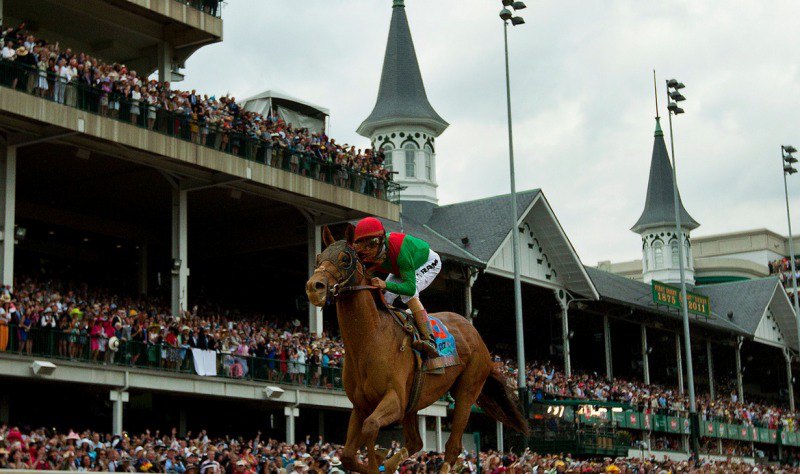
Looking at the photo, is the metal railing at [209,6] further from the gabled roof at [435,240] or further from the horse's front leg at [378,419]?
the horse's front leg at [378,419]

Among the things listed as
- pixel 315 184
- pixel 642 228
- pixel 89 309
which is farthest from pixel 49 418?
pixel 642 228

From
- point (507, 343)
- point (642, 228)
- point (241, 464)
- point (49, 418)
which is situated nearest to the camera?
point (241, 464)

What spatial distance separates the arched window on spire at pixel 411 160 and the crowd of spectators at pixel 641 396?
36.6ft

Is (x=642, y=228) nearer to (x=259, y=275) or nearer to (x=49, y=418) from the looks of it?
(x=259, y=275)

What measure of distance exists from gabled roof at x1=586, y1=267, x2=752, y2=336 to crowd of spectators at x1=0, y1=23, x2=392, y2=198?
18.9 m

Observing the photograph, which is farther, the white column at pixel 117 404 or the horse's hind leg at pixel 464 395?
the white column at pixel 117 404

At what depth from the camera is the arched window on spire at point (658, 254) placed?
79.0m

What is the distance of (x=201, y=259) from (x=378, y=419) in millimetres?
31028

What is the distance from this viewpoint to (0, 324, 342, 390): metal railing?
24.2 metres

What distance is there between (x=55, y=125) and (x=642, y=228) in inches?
2280

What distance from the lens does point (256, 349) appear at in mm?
30250

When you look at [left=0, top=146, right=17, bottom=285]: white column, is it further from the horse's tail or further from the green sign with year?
the green sign with year

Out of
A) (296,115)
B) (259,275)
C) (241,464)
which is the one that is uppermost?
(296,115)

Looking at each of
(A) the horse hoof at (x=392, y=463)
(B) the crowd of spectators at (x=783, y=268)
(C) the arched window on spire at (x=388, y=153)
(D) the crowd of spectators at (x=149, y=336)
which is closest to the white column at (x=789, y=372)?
(B) the crowd of spectators at (x=783, y=268)
